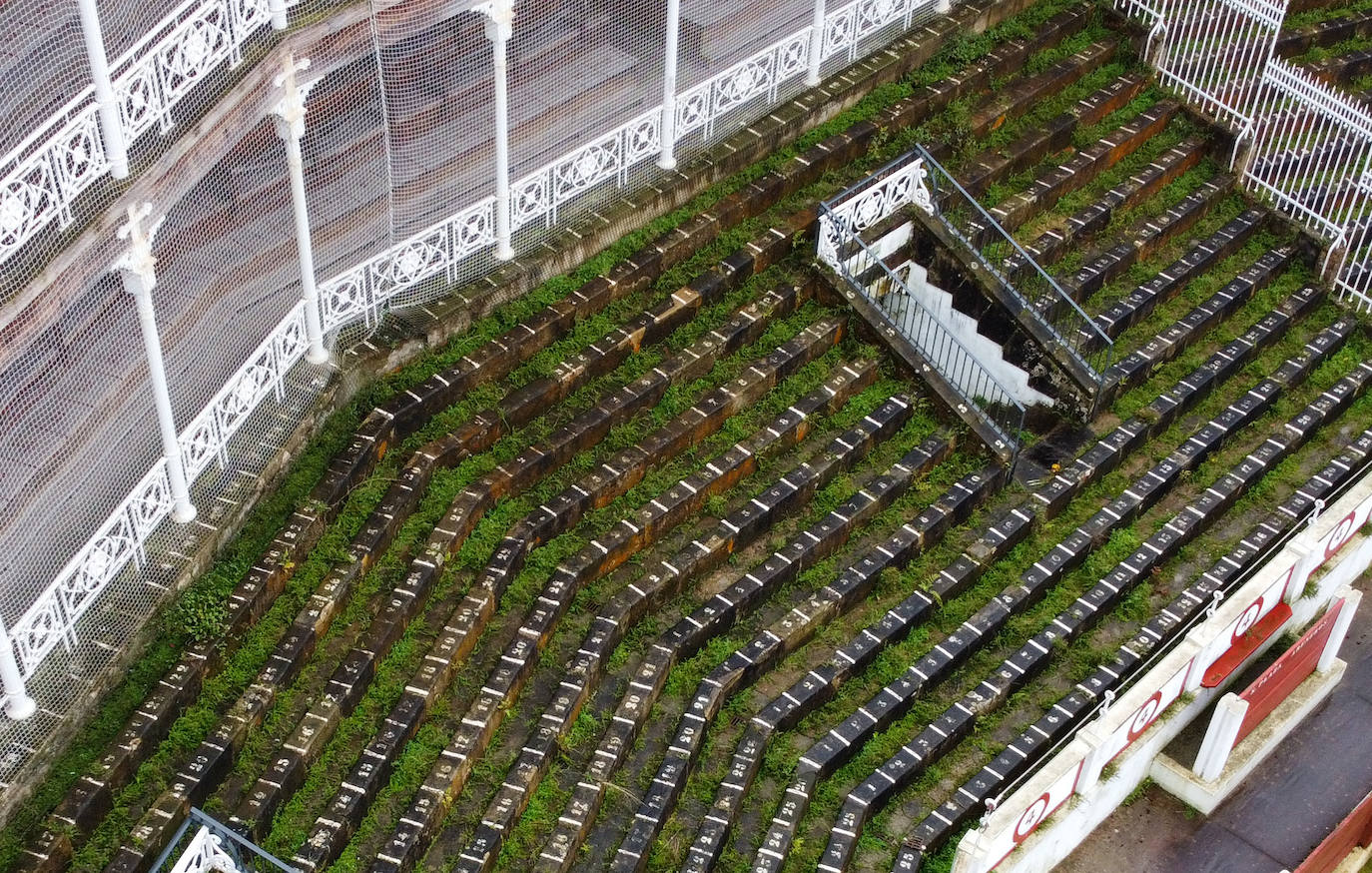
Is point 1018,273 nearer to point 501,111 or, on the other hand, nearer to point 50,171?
point 501,111

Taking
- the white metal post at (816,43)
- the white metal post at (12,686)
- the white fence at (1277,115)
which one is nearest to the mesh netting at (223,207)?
the white metal post at (12,686)

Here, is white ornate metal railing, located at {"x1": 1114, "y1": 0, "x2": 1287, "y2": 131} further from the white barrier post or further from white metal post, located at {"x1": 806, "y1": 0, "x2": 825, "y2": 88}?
the white barrier post

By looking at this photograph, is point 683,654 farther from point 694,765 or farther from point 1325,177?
point 1325,177

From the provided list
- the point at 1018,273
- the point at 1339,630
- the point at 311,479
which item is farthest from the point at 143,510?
the point at 1339,630

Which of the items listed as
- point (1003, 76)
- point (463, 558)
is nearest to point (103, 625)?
point (463, 558)

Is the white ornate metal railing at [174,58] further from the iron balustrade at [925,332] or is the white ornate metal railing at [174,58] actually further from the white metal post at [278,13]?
the iron balustrade at [925,332]

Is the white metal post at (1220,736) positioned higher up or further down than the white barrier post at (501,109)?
further down
